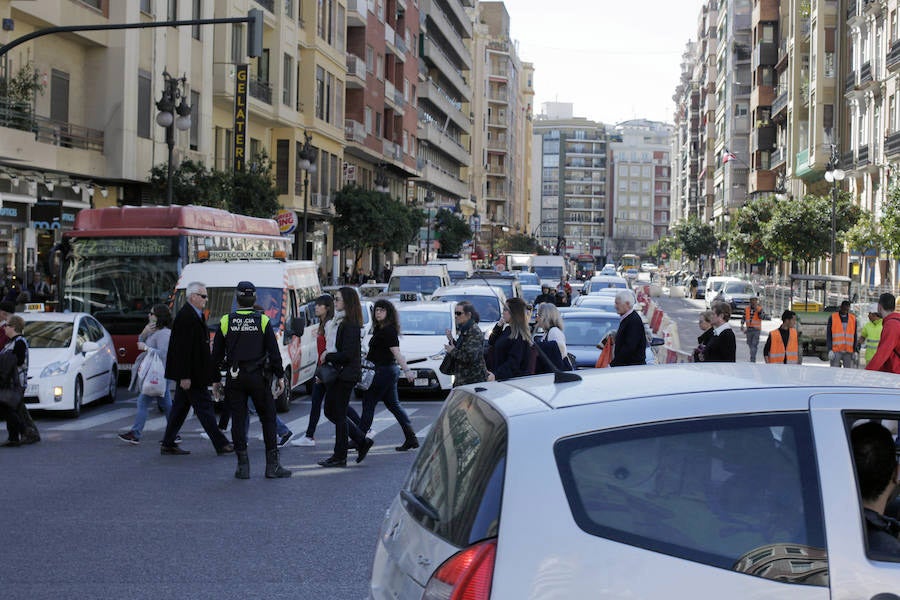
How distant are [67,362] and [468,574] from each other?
48.2 ft

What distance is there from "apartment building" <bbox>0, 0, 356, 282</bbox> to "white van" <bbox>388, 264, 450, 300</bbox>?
287 inches

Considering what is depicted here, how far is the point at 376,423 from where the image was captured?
55.2 ft

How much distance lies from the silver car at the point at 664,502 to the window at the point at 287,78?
44.6 metres

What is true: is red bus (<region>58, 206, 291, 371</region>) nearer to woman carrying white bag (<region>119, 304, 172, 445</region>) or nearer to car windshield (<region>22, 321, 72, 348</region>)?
car windshield (<region>22, 321, 72, 348</region>)

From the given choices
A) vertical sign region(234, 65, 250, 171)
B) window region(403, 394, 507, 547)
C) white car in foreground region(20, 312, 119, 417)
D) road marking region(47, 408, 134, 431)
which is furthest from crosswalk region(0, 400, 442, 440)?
vertical sign region(234, 65, 250, 171)

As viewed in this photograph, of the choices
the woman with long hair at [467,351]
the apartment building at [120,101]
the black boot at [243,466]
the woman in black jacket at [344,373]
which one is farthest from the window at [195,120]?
the black boot at [243,466]

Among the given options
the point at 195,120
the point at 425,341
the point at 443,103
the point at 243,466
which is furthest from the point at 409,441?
the point at 443,103

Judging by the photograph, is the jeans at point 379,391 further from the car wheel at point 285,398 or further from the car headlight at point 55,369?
the car headlight at point 55,369

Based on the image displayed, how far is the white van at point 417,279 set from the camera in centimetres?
3566

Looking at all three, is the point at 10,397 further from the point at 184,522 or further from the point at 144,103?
the point at 144,103

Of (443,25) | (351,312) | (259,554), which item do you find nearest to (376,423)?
(351,312)

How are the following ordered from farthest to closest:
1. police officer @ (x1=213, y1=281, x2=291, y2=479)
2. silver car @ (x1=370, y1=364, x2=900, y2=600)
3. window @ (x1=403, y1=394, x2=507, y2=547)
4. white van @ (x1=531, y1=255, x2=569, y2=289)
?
white van @ (x1=531, y1=255, x2=569, y2=289) < police officer @ (x1=213, y1=281, x2=291, y2=479) < window @ (x1=403, y1=394, x2=507, y2=547) < silver car @ (x1=370, y1=364, x2=900, y2=600)

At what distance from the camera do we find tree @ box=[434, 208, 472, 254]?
3214 inches

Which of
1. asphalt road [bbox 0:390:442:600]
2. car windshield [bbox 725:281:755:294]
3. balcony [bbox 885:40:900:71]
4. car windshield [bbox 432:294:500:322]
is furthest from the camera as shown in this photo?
car windshield [bbox 725:281:755:294]
